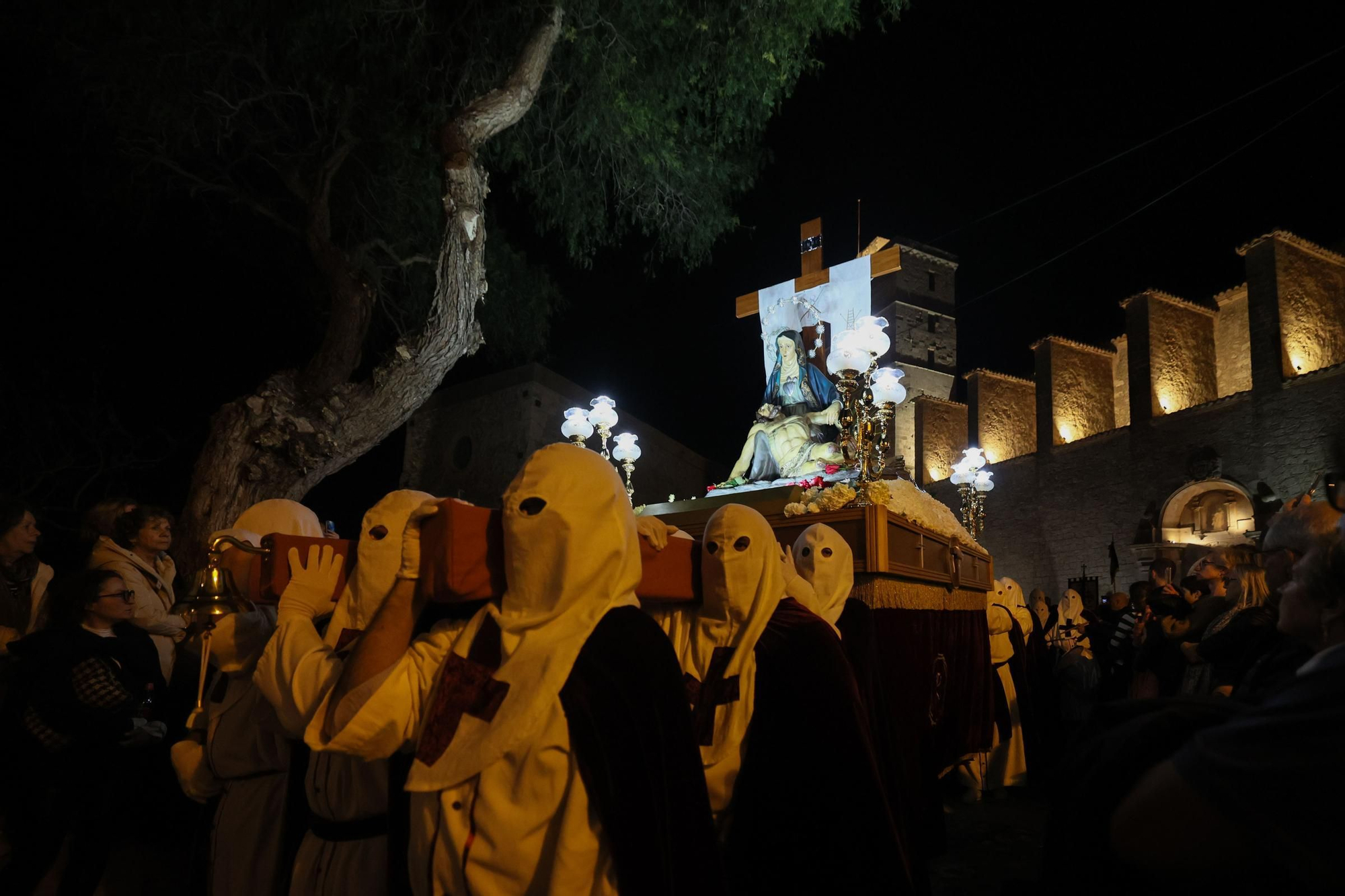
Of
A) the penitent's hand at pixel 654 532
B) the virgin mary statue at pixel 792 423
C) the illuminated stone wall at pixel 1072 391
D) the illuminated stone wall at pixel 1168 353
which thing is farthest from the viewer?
the illuminated stone wall at pixel 1072 391

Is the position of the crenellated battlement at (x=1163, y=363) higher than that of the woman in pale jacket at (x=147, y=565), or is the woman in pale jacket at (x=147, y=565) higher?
the crenellated battlement at (x=1163, y=363)

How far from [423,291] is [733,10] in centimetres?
438

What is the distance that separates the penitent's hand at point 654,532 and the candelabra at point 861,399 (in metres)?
2.99

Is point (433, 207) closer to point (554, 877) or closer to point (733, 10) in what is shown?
point (733, 10)

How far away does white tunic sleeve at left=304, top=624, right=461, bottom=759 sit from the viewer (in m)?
1.66

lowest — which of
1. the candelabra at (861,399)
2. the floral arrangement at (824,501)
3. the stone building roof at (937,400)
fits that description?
the floral arrangement at (824,501)

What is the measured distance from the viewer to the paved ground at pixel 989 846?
439 cm

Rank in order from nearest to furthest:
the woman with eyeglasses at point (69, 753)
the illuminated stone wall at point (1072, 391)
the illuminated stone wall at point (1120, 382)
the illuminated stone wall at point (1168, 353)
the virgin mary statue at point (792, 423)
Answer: the woman with eyeglasses at point (69, 753) → the virgin mary statue at point (792, 423) → the illuminated stone wall at point (1168, 353) → the illuminated stone wall at point (1072, 391) → the illuminated stone wall at point (1120, 382)

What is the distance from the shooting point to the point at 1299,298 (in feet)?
60.2

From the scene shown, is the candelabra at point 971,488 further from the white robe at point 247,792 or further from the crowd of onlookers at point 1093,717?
the white robe at point 247,792

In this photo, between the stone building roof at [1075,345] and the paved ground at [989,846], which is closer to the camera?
the paved ground at [989,846]

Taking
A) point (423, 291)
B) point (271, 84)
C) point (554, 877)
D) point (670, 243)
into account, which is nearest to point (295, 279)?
point (423, 291)

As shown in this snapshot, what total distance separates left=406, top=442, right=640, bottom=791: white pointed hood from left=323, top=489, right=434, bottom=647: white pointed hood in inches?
9.7

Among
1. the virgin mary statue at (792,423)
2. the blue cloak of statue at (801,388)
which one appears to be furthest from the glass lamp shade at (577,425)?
the blue cloak of statue at (801,388)
